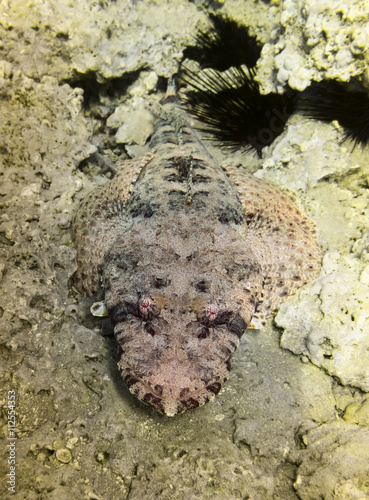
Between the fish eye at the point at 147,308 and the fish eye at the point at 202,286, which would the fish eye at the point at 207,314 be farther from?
the fish eye at the point at 147,308

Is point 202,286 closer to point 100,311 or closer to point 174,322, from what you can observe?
point 174,322

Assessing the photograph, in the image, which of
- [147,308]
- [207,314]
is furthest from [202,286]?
[147,308]

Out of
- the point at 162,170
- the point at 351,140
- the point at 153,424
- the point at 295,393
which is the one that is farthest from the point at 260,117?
the point at 153,424

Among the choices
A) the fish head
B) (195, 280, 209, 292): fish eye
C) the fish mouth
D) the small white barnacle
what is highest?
(195, 280, 209, 292): fish eye

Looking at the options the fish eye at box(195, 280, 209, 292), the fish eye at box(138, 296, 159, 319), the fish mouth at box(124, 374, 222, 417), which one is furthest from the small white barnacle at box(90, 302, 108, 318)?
the fish eye at box(195, 280, 209, 292)

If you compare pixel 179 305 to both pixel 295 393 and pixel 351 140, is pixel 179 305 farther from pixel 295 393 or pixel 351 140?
pixel 351 140

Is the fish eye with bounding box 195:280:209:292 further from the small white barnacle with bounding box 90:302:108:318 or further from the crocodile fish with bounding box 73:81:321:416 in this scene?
the small white barnacle with bounding box 90:302:108:318

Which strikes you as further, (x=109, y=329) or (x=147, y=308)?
(x=109, y=329)
